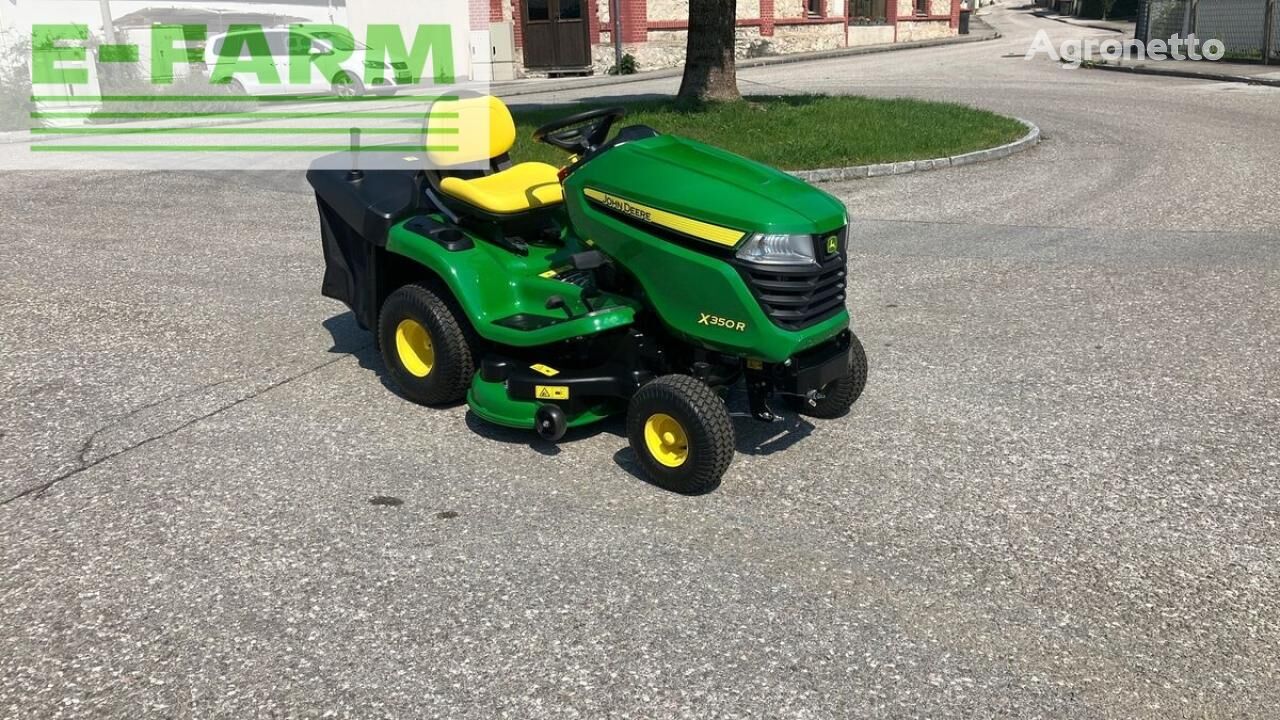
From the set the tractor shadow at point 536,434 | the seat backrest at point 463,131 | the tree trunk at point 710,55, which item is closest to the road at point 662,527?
the tractor shadow at point 536,434

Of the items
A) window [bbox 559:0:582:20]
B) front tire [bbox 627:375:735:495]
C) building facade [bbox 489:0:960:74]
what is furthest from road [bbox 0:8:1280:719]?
window [bbox 559:0:582:20]

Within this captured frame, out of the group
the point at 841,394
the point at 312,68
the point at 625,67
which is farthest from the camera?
the point at 625,67

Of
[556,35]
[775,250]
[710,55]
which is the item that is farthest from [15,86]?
[775,250]

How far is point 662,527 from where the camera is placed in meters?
3.64

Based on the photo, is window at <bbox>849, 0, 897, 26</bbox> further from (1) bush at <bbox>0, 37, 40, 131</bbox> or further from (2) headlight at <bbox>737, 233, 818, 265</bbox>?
(2) headlight at <bbox>737, 233, 818, 265</bbox>

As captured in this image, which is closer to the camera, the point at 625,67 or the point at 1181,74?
the point at 1181,74

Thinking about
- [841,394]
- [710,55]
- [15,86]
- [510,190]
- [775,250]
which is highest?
[710,55]

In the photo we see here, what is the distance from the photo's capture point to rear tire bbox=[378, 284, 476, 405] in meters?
4.50

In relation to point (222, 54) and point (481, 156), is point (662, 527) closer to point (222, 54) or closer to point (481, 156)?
point (481, 156)

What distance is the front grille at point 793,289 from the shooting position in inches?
143

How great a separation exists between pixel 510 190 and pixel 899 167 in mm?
6511

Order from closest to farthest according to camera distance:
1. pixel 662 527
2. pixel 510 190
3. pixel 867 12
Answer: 1. pixel 662 527
2. pixel 510 190
3. pixel 867 12

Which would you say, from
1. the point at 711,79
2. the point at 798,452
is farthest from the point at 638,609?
the point at 711,79

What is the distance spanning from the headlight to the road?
89 centimetres
